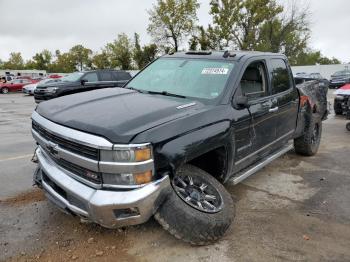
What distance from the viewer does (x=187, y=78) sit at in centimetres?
450

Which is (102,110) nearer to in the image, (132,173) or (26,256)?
(132,173)

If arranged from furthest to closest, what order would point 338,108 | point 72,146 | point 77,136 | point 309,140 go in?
1. point 338,108
2. point 309,140
3. point 72,146
4. point 77,136

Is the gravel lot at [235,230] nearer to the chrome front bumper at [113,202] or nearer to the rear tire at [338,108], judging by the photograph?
the chrome front bumper at [113,202]

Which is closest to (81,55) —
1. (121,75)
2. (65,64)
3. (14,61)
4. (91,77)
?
(65,64)

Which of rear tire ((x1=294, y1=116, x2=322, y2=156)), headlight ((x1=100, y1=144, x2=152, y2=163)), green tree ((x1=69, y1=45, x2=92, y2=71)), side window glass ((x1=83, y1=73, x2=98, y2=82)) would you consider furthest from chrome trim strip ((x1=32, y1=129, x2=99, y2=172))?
green tree ((x1=69, y1=45, x2=92, y2=71))

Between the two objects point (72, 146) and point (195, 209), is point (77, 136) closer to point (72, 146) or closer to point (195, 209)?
point (72, 146)

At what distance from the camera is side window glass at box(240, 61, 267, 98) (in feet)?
14.5

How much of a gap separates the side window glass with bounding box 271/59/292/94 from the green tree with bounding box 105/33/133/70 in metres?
55.2

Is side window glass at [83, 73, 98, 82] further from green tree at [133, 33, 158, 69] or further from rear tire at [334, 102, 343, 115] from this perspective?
green tree at [133, 33, 158, 69]

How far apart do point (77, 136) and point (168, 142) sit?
77 centimetres

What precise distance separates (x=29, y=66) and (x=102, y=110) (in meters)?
93.7

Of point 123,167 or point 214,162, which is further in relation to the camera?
point 214,162

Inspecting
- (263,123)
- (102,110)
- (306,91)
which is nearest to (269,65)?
(263,123)

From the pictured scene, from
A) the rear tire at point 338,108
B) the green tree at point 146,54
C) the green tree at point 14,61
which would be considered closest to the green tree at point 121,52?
the green tree at point 146,54
